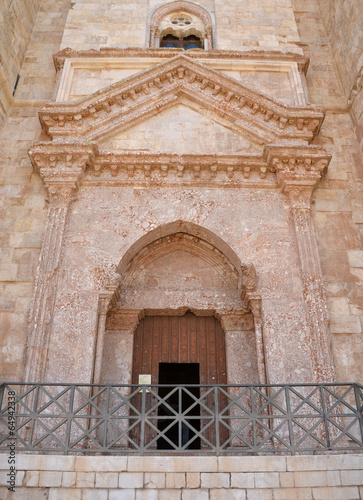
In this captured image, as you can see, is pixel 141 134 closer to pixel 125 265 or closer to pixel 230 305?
pixel 125 265

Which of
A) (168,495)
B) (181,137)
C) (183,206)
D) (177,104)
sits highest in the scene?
(177,104)

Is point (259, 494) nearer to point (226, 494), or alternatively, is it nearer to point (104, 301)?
point (226, 494)

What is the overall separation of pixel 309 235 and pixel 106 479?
4.36 metres

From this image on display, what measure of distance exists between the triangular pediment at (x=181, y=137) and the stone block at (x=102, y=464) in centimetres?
475

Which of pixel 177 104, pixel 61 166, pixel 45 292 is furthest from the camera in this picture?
pixel 177 104

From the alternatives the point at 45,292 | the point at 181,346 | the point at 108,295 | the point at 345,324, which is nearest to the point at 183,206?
the point at 108,295

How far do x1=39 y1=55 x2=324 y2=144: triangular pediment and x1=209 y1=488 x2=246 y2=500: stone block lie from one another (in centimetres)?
530

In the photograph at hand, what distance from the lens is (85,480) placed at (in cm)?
445

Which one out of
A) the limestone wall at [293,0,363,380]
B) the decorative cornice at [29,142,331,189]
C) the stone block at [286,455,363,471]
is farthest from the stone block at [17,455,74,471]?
the decorative cornice at [29,142,331,189]

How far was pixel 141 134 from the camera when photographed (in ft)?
25.6

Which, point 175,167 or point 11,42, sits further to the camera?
point 11,42

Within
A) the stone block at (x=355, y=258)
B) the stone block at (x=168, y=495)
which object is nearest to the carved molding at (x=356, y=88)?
the stone block at (x=355, y=258)

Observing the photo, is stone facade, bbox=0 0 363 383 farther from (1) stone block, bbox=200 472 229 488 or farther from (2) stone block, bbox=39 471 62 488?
(1) stone block, bbox=200 472 229 488

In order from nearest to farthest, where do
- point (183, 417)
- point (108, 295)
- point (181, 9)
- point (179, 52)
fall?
point (183, 417), point (108, 295), point (179, 52), point (181, 9)
